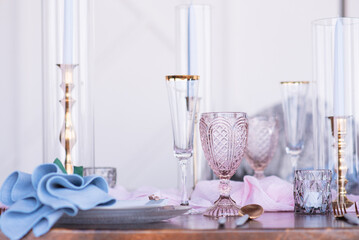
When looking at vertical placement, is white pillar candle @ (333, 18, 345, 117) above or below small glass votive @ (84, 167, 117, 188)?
above

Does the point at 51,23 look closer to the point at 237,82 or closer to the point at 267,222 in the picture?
the point at 267,222

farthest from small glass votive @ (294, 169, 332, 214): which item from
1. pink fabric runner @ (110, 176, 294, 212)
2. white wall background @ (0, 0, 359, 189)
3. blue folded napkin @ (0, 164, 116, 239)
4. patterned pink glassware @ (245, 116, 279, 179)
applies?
white wall background @ (0, 0, 359, 189)

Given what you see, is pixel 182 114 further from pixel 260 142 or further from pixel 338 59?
pixel 260 142

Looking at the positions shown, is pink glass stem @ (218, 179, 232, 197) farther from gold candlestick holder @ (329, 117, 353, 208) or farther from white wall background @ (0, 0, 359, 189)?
white wall background @ (0, 0, 359, 189)

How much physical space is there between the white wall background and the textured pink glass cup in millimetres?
1980

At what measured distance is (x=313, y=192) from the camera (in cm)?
103

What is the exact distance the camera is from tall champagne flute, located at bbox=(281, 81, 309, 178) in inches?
60.4

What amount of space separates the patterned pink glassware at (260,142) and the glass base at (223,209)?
19.2 inches

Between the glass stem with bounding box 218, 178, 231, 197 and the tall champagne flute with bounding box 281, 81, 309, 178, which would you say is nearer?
the glass stem with bounding box 218, 178, 231, 197

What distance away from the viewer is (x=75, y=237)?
0.81m

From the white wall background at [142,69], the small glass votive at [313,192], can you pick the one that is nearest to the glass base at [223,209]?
the small glass votive at [313,192]

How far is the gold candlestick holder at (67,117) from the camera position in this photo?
1.20 metres

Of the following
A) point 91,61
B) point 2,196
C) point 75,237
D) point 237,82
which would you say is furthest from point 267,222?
point 237,82

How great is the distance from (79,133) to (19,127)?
1.92 metres
